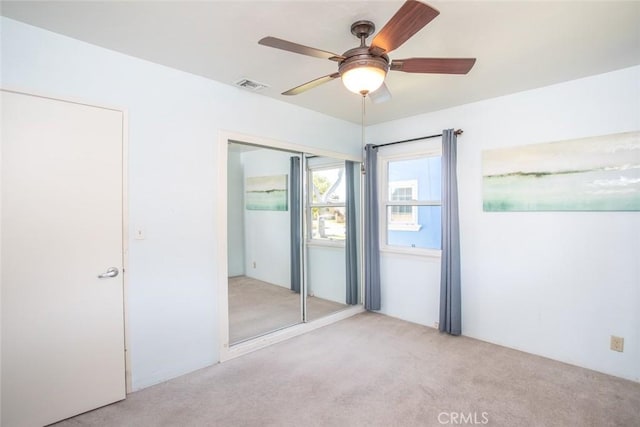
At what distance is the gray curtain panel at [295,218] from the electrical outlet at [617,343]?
306 centimetres

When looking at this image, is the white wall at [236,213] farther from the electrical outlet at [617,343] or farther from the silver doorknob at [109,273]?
the electrical outlet at [617,343]

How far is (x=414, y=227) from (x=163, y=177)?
2.89 meters

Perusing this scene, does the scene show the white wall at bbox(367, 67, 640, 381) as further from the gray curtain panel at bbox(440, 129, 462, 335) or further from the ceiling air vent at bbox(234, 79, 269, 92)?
the ceiling air vent at bbox(234, 79, 269, 92)

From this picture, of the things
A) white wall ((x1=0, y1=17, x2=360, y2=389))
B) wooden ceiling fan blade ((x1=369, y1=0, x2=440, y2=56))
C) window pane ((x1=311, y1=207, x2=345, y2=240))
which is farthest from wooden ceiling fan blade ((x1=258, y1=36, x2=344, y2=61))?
window pane ((x1=311, y1=207, x2=345, y2=240))

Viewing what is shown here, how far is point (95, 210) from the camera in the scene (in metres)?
2.24

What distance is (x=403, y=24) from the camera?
1477mm

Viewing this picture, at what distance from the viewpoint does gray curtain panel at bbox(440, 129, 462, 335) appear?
11.1ft

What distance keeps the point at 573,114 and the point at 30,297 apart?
441 cm

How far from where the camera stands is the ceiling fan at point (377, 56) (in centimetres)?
150

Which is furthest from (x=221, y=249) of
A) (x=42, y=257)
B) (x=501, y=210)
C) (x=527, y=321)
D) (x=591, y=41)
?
(x=591, y=41)

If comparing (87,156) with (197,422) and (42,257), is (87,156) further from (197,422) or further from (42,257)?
(197,422)

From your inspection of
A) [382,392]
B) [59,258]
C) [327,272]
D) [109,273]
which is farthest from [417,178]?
[59,258]

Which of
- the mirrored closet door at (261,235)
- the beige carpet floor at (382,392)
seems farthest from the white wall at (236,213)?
the beige carpet floor at (382,392)

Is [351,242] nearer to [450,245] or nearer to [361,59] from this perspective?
[450,245]
